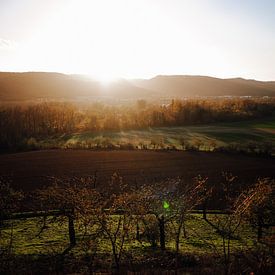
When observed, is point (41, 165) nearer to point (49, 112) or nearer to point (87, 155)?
point (87, 155)

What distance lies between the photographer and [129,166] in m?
47.7

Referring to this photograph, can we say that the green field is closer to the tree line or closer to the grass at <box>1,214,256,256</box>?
the tree line

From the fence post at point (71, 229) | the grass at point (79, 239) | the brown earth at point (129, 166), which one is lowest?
the brown earth at point (129, 166)

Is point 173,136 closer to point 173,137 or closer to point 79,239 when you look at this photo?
point 173,137

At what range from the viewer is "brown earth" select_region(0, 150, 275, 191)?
143 feet

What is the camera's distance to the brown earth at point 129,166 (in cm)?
4350

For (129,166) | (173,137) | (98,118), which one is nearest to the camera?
(129,166)

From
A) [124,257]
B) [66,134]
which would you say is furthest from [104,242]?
[66,134]

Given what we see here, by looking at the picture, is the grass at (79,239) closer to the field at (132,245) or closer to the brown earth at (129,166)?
the field at (132,245)

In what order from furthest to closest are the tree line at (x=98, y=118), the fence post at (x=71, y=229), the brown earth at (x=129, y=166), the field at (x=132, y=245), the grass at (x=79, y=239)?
the tree line at (x=98, y=118) → the brown earth at (x=129, y=166) → the fence post at (x=71, y=229) → the grass at (x=79, y=239) → the field at (x=132, y=245)

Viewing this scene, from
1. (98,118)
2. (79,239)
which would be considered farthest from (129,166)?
(98,118)

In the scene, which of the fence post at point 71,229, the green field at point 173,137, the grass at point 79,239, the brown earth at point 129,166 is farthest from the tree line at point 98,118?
the fence post at point 71,229

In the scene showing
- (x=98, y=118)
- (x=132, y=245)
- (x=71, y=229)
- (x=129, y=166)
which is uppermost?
(x=98, y=118)

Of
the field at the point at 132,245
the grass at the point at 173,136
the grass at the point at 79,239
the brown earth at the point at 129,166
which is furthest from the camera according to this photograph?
the grass at the point at 173,136
